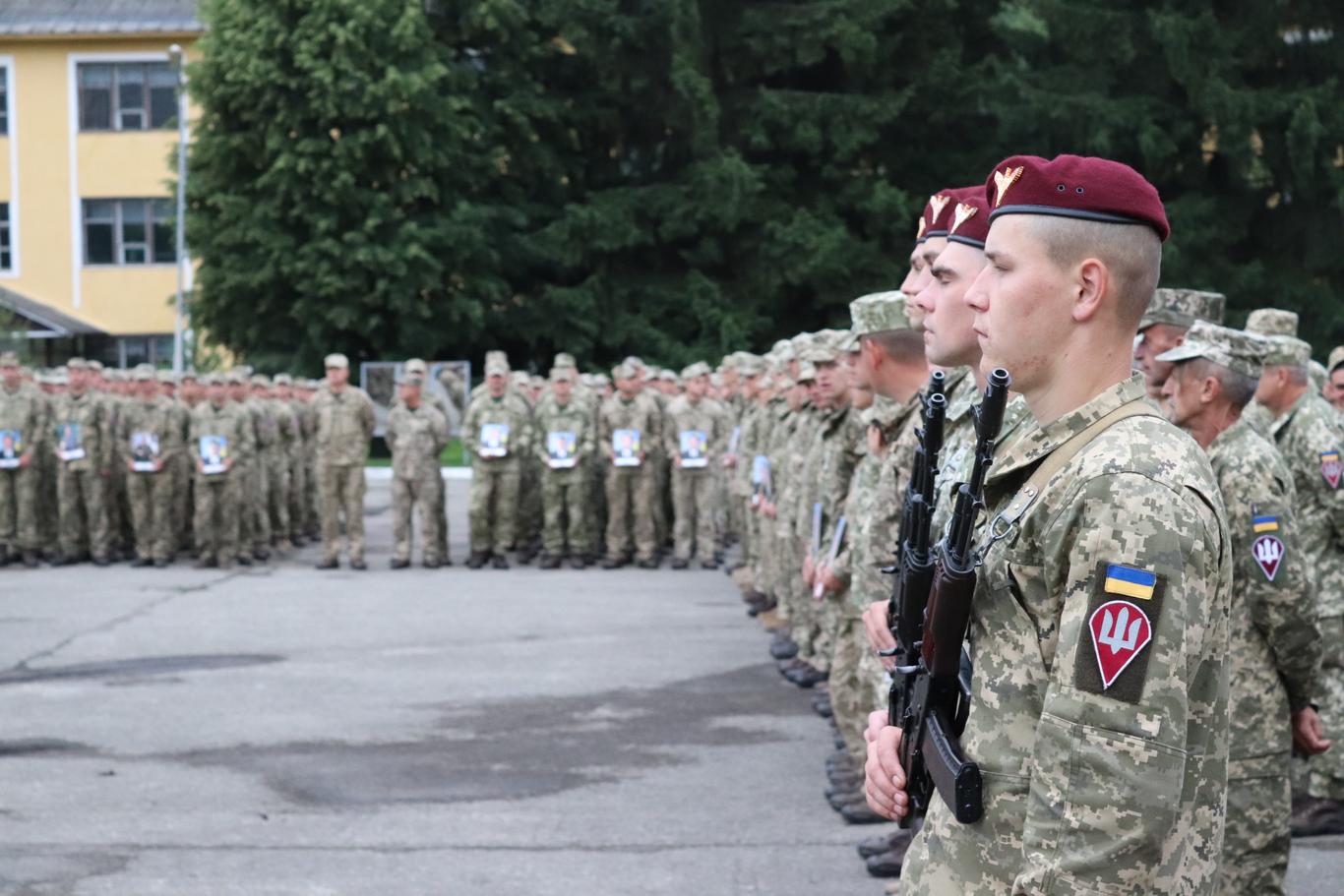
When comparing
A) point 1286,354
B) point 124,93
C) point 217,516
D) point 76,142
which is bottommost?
point 217,516

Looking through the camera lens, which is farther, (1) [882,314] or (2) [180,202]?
(2) [180,202]

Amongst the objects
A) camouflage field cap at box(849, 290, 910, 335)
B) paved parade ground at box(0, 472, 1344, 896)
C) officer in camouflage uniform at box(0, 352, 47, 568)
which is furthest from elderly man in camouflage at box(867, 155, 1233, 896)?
officer in camouflage uniform at box(0, 352, 47, 568)

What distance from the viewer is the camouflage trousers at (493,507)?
19234 mm

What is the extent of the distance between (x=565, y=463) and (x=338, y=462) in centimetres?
251

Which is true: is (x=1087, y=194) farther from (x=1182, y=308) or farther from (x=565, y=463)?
(x=565, y=463)

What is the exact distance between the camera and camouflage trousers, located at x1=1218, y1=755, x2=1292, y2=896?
5.05 metres

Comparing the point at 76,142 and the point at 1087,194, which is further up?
the point at 76,142

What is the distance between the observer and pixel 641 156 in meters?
41.8

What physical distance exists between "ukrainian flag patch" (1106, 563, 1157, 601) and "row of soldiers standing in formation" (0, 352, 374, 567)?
55.8 ft

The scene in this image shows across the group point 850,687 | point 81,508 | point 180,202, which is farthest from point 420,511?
point 180,202

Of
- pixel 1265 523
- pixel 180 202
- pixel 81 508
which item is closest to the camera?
pixel 1265 523

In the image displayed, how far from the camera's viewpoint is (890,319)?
6574mm

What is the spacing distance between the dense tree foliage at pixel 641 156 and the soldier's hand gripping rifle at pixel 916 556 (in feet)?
108

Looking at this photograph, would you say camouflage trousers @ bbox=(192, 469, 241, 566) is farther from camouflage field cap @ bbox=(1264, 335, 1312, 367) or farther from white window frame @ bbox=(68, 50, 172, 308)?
white window frame @ bbox=(68, 50, 172, 308)
